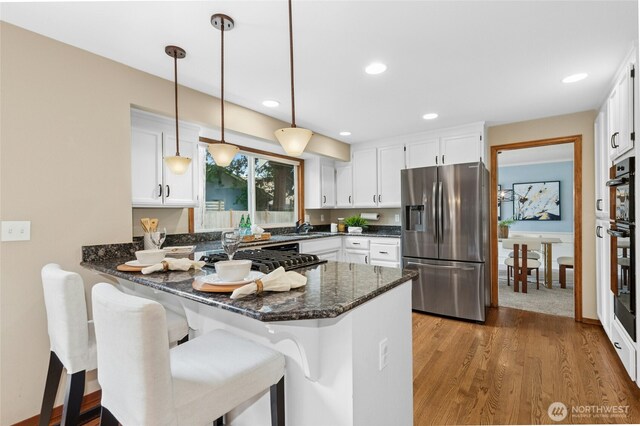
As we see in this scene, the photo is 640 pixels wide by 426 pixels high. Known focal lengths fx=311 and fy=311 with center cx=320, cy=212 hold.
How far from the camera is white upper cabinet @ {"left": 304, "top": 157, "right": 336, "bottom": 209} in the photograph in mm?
4641

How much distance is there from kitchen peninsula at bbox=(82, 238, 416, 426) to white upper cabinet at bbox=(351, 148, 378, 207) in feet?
9.94

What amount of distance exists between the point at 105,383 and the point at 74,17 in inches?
73.3

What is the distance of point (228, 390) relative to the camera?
106cm

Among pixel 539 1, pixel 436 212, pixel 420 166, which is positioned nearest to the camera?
pixel 539 1

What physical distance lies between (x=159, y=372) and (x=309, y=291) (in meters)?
0.53

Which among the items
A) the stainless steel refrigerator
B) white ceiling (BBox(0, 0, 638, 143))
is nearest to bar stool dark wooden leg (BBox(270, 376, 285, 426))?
white ceiling (BBox(0, 0, 638, 143))

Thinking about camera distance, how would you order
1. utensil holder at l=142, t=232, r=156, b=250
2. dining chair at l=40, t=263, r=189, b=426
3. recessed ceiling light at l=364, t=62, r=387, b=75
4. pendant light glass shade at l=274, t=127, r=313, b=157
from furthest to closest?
utensil holder at l=142, t=232, r=156, b=250 → recessed ceiling light at l=364, t=62, r=387, b=75 → pendant light glass shade at l=274, t=127, r=313, b=157 → dining chair at l=40, t=263, r=189, b=426

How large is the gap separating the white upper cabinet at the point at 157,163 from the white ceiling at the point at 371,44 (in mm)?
393

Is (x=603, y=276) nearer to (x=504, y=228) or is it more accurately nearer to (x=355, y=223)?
(x=355, y=223)

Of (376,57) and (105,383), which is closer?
(105,383)

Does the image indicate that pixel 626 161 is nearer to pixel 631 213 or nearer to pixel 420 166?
pixel 631 213

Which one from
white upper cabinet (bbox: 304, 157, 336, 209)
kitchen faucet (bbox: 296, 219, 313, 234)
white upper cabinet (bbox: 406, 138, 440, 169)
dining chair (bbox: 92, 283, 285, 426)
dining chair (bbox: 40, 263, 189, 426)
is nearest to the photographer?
dining chair (bbox: 92, 283, 285, 426)

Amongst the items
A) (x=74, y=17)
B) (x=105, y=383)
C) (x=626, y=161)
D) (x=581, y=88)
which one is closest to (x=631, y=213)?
(x=626, y=161)

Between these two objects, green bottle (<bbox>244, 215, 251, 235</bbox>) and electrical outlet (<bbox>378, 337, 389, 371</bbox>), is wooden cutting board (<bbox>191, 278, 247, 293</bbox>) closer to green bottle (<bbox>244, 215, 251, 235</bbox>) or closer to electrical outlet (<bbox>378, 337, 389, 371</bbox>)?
electrical outlet (<bbox>378, 337, 389, 371</bbox>)
